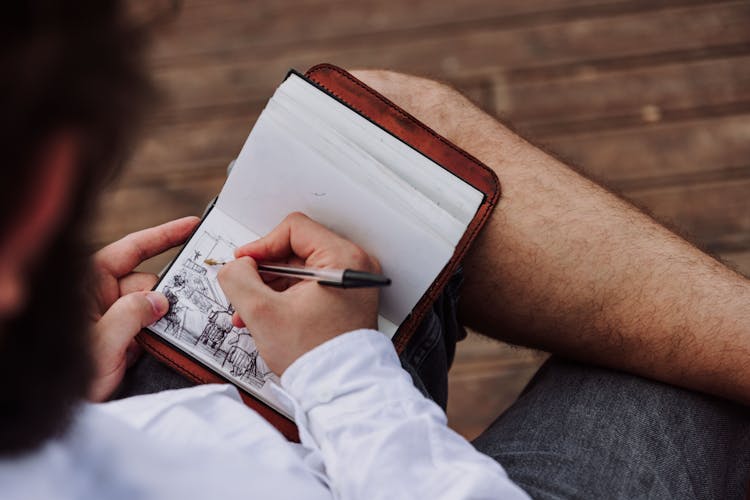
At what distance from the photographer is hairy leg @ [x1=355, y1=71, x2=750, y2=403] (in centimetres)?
82

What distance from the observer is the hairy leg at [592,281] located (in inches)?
32.3

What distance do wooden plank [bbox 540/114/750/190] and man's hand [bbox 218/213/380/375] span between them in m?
0.80

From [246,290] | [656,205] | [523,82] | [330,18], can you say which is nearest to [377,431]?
[246,290]

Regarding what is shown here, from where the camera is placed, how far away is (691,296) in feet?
2.72

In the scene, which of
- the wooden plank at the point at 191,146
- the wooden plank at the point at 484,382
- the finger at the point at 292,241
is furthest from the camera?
the wooden plank at the point at 191,146

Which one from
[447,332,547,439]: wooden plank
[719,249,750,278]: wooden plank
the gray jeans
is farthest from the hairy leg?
Answer: [719,249,750,278]: wooden plank

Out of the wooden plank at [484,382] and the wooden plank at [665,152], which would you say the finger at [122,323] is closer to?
the wooden plank at [484,382]

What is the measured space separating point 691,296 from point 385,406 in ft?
1.20

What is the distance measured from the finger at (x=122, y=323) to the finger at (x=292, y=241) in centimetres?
10

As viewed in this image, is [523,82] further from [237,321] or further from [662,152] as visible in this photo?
[237,321]

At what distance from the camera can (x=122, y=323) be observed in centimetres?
76

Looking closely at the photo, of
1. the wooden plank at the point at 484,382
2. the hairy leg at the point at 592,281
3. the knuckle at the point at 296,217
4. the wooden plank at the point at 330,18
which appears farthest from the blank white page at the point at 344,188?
the wooden plank at the point at 330,18

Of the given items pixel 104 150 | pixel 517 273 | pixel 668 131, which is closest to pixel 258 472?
pixel 104 150

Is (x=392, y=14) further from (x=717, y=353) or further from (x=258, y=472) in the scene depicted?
(x=258, y=472)
